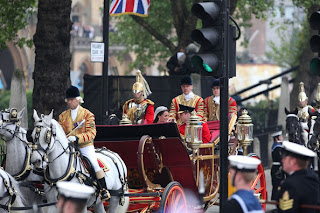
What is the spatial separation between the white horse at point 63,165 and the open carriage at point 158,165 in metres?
0.30

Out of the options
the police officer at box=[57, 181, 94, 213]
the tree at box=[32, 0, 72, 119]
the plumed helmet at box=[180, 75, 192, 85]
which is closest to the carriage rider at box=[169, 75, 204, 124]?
the plumed helmet at box=[180, 75, 192, 85]

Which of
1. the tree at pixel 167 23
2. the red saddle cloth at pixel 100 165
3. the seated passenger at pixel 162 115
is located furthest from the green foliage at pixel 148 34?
the red saddle cloth at pixel 100 165

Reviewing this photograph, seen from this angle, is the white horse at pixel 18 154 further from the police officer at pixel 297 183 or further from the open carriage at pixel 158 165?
the police officer at pixel 297 183

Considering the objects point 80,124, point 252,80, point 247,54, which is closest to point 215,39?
point 80,124

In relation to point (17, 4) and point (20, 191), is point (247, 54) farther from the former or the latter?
point (20, 191)

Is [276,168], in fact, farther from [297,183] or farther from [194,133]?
[297,183]

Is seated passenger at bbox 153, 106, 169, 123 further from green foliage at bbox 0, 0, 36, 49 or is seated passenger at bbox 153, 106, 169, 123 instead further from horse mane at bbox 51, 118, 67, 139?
green foliage at bbox 0, 0, 36, 49

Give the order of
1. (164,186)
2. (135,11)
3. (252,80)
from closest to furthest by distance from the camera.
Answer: (164,186) < (135,11) < (252,80)

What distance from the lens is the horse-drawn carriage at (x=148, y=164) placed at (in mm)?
11445

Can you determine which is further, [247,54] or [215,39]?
[247,54]

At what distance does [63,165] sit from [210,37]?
265cm

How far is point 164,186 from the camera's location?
43.1ft

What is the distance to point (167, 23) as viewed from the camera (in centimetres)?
3400

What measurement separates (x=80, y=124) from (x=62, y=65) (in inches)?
224
